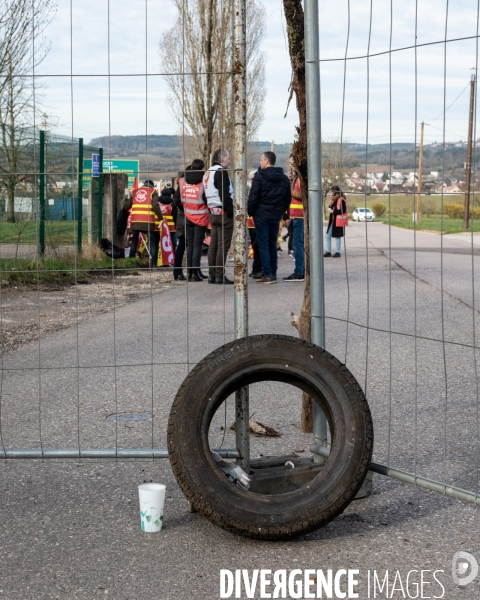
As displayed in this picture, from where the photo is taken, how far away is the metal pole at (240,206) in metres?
4.73

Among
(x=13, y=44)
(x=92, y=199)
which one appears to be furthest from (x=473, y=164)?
(x=92, y=199)

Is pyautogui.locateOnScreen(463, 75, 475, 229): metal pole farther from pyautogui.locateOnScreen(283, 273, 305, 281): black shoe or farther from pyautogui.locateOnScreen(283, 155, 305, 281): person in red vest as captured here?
pyautogui.locateOnScreen(283, 273, 305, 281): black shoe

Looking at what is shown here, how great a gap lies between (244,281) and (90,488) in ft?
4.38

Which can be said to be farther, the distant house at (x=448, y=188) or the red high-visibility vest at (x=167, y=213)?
the red high-visibility vest at (x=167, y=213)

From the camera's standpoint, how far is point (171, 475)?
5082 millimetres

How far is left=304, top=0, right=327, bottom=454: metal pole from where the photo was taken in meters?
4.81

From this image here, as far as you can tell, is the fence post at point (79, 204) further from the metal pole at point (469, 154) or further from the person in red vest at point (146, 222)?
the metal pole at point (469, 154)

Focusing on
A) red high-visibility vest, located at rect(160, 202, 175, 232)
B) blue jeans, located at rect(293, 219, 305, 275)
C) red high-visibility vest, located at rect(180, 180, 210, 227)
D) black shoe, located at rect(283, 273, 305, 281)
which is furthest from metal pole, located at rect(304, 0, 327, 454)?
red high-visibility vest, located at rect(160, 202, 175, 232)

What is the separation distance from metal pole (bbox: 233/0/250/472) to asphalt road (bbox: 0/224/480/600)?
0.51 feet

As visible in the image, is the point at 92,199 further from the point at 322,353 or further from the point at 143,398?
the point at 322,353

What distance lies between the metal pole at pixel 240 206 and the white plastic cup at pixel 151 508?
647 millimetres

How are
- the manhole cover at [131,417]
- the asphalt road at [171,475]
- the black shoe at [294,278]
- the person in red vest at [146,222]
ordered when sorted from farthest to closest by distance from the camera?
the black shoe at [294,278]
the person in red vest at [146,222]
the manhole cover at [131,417]
the asphalt road at [171,475]

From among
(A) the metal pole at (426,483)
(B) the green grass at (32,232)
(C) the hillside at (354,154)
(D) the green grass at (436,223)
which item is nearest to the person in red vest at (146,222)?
(B) the green grass at (32,232)

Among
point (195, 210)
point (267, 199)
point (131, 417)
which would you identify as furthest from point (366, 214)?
point (267, 199)
